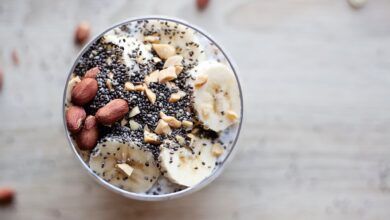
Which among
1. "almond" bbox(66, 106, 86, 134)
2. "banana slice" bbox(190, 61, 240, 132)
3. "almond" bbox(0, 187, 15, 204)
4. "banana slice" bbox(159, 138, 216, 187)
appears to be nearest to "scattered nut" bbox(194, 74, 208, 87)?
"banana slice" bbox(190, 61, 240, 132)

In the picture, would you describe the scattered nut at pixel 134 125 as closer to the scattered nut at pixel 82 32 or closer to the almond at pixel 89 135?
the almond at pixel 89 135

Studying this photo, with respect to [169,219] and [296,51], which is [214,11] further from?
[169,219]

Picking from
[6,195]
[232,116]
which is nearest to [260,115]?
[232,116]

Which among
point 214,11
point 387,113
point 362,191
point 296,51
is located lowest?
point 362,191

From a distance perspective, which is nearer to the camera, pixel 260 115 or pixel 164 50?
pixel 164 50

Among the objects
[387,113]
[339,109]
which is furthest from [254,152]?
[387,113]

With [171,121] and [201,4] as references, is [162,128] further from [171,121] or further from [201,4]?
[201,4]

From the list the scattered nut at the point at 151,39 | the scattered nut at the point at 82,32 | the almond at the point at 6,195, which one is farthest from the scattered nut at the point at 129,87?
the almond at the point at 6,195
